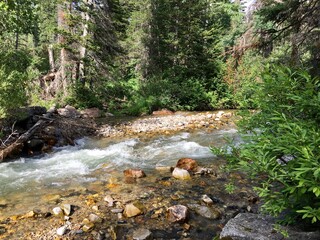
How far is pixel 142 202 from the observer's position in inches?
180

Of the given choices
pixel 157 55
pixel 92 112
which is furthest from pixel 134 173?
pixel 157 55

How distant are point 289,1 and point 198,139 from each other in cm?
475

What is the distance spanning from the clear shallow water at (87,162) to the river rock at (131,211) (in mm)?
1479

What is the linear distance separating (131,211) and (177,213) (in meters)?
0.73

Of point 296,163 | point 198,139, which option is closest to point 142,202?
point 296,163

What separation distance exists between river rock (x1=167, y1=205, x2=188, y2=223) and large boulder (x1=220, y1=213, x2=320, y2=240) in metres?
0.85

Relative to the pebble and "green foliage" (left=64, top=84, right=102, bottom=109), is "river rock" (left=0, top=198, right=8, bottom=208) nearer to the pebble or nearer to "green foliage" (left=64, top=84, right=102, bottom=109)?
the pebble

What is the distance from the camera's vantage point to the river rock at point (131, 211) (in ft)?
13.7

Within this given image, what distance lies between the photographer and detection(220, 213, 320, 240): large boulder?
276 centimetres

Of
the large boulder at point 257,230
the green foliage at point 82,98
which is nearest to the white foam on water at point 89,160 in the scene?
the large boulder at point 257,230

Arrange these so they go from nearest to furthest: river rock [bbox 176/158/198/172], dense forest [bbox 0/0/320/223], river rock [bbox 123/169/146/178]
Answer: river rock [bbox 123/169/146/178] → river rock [bbox 176/158/198/172] → dense forest [bbox 0/0/320/223]

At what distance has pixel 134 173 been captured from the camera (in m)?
5.80

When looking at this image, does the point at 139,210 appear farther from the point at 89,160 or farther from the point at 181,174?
the point at 89,160

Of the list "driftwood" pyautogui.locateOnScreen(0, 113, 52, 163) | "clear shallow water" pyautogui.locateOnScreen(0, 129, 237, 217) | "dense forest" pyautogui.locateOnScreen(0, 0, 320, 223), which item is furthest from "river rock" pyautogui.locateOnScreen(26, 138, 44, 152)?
"dense forest" pyautogui.locateOnScreen(0, 0, 320, 223)
